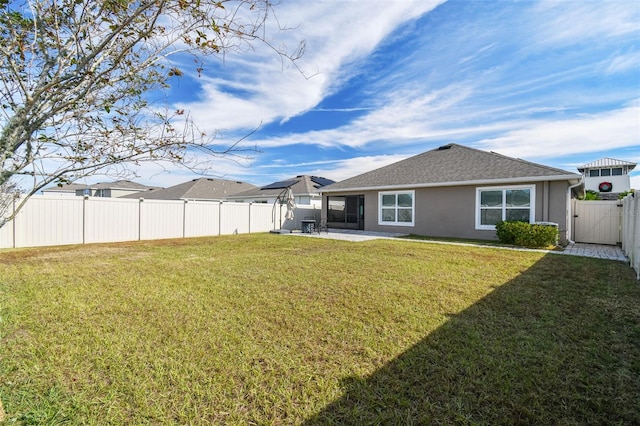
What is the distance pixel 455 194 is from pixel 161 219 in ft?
44.2

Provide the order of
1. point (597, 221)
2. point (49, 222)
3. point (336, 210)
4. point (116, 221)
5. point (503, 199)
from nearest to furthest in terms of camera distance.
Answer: point (49, 222) → point (116, 221) → point (597, 221) → point (503, 199) → point (336, 210)

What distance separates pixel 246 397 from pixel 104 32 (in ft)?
9.75

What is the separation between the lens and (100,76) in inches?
77.2

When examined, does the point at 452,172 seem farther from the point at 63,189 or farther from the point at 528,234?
the point at 63,189

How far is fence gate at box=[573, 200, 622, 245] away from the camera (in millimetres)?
11430

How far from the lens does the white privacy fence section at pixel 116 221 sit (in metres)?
9.78

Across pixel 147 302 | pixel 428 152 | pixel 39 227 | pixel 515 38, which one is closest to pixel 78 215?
pixel 39 227

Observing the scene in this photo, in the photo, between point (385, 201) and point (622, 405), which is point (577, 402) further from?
point (385, 201)

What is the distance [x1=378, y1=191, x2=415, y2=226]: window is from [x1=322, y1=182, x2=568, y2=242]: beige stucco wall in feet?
0.87

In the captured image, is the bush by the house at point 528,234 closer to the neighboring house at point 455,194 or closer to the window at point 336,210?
Answer: the neighboring house at point 455,194

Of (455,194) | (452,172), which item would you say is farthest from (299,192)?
(455,194)

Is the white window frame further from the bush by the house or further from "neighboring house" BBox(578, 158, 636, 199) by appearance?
"neighboring house" BBox(578, 158, 636, 199)

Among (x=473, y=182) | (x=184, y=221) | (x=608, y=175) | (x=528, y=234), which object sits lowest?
(x=528, y=234)

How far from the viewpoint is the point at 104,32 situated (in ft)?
7.11
